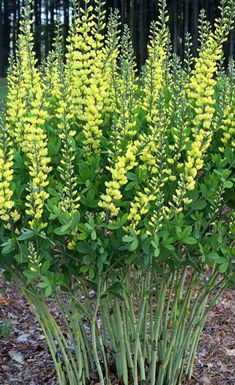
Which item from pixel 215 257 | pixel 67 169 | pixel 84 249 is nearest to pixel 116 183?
pixel 67 169

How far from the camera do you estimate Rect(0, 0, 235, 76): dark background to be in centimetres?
2702

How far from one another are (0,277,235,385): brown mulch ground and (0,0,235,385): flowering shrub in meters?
0.77

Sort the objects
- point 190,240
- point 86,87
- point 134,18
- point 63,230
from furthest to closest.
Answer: point 134,18
point 86,87
point 190,240
point 63,230

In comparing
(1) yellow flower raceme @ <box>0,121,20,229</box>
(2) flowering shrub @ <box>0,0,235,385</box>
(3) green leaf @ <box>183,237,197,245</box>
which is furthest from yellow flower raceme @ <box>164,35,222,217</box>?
(1) yellow flower raceme @ <box>0,121,20,229</box>

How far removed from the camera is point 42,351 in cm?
406

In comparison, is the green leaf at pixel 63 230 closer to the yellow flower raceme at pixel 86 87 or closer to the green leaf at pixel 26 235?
the green leaf at pixel 26 235

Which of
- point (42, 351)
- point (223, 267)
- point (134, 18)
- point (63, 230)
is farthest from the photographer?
point (134, 18)

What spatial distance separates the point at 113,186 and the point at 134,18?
89.9 feet

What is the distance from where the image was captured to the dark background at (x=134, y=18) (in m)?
27.0

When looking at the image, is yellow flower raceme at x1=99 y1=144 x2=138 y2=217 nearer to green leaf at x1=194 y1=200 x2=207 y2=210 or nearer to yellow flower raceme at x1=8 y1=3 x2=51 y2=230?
yellow flower raceme at x1=8 y1=3 x2=51 y2=230

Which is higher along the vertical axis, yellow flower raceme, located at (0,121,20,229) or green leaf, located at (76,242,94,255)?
yellow flower raceme, located at (0,121,20,229)

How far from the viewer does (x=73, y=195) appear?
2.33 meters

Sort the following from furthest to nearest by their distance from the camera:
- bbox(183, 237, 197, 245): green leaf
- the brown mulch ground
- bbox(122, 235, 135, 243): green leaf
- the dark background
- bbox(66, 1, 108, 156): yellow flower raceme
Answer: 1. the dark background
2. the brown mulch ground
3. bbox(66, 1, 108, 156): yellow flower raceme
4. bbox(183, 237, 197, 245): green leaf
5. bbox(122, 235, 135, 243): green leaf

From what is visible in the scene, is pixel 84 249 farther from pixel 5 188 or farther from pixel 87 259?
pixel 5 188
